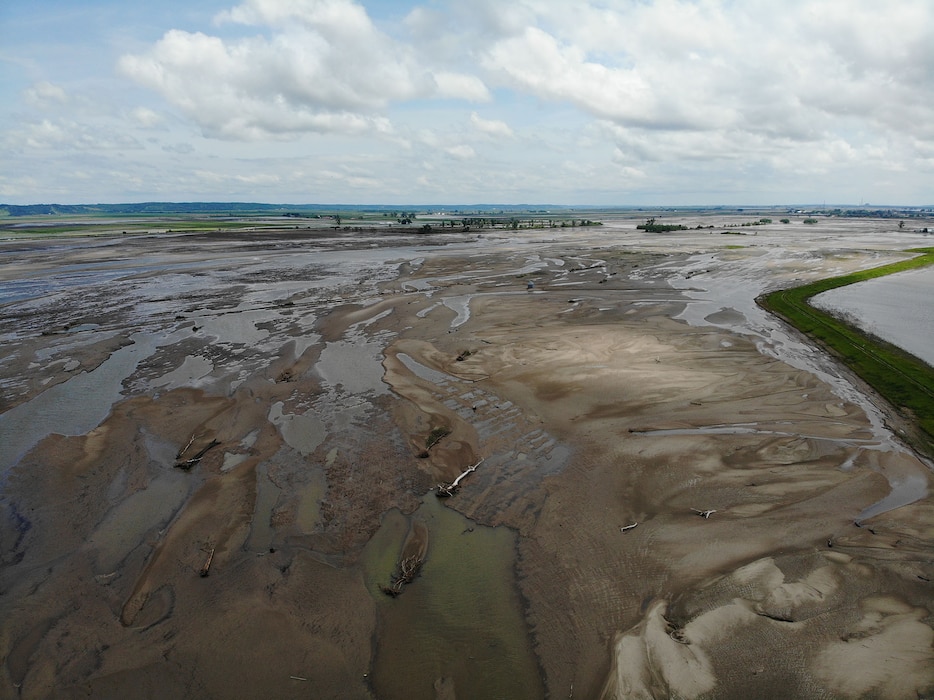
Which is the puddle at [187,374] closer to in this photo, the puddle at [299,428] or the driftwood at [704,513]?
the puddle at [299,428]

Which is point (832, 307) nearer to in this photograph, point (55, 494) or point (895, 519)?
point (895, 519)

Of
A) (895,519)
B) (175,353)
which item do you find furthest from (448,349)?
(895,519)

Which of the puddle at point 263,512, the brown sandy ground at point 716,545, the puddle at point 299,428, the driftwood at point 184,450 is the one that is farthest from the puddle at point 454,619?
the driftwood at point 184,450

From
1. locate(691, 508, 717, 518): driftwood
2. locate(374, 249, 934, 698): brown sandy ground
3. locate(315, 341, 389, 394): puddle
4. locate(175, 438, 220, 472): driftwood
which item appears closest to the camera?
locate(374, 249, 934, 698): brown sandy ground

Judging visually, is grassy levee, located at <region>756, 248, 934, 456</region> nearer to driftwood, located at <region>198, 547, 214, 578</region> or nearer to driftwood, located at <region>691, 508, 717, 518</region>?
driftwood, located at <region>691, 508, 717, 518</region>

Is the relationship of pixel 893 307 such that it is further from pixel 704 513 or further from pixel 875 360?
pixel 704 513

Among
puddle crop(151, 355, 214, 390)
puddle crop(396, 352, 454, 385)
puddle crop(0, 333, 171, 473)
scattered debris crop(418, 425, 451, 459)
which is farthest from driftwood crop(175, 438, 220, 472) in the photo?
puddle crop(396, 352, 454, 385)
